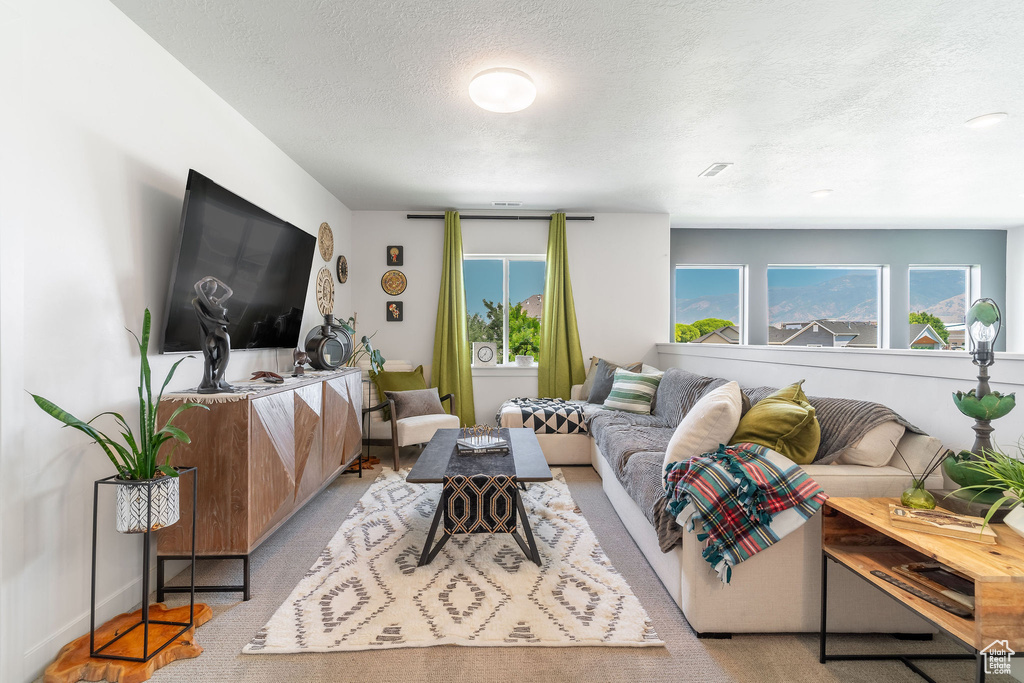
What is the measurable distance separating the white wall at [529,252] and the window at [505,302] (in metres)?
0.21

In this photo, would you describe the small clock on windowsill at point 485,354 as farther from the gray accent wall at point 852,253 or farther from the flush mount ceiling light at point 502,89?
the flush mount ceiling light at point 502,89

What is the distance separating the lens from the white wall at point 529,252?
17.3ft

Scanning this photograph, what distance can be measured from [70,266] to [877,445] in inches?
127

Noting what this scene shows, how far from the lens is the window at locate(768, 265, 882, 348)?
6.00m

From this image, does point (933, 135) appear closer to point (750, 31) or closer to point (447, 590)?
point (750, 31)

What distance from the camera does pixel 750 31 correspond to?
2098 mm

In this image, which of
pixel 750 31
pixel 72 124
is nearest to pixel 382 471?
pixel 72 124

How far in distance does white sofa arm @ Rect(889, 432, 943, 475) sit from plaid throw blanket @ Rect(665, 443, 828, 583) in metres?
0.49

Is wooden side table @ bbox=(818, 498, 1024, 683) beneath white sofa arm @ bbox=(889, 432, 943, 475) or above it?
A: beneath

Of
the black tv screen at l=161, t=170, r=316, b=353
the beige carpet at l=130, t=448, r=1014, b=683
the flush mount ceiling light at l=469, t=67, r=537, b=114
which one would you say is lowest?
the beige carpet at l=130, t=448, r=1014, b=683

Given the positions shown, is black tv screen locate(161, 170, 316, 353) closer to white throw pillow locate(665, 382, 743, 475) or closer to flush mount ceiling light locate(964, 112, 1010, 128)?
white throw pillow locate(665, 382, 743, 475)

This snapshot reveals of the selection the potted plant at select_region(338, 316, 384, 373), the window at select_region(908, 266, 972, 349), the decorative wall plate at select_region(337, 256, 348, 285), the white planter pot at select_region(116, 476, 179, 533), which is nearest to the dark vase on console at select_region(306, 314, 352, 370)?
the potted plant at select_region(338, 316, 384, 373)

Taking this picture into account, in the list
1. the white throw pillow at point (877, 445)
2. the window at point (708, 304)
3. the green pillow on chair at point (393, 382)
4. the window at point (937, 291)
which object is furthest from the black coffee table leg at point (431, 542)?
the window at point (937, 291)

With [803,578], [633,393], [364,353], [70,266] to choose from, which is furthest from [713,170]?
[70,266]
